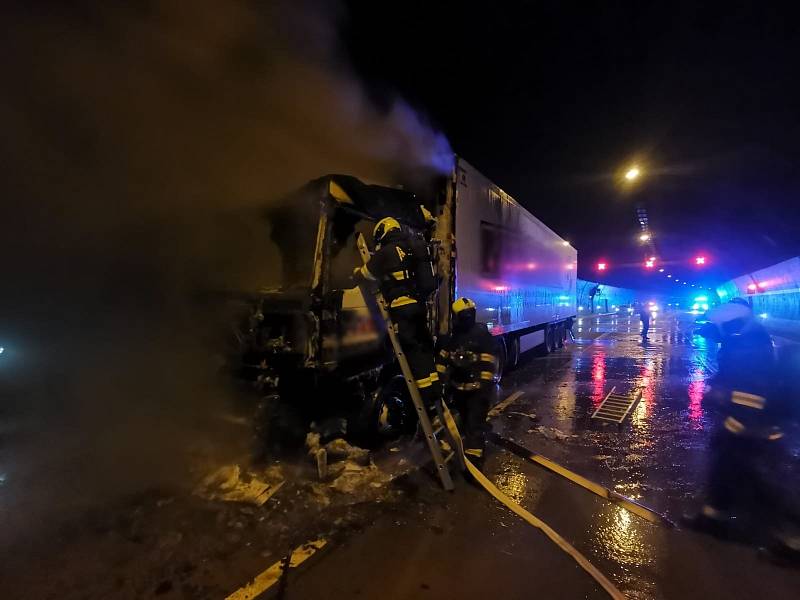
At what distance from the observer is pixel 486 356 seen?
4.14 metres

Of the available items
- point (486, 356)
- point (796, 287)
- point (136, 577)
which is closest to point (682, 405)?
point (486, 356)

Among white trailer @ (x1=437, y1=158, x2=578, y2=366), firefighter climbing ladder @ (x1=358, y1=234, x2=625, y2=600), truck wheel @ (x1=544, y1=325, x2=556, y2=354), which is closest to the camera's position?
firefighter climbing ladder @ (x1=358, y1=234, x2=625, y2=600)

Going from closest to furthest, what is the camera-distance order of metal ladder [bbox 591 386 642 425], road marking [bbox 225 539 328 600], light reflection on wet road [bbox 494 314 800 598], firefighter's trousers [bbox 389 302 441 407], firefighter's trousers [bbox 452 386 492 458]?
1. road marking [bbox 225 539 328 600]
2. light reflection on wet road [bbox 494 314 800 598]
3. firefighter's trousers [bbox 389 302 441 407]
4. firefighter's trousers [bbox 452 386 492 458]
5. metal ladder [bbox 591 386 642 425]

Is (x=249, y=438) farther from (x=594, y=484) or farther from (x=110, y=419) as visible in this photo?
(x=594, y=484)

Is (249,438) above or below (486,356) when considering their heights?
below

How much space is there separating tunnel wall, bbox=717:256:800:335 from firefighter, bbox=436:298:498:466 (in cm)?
1613

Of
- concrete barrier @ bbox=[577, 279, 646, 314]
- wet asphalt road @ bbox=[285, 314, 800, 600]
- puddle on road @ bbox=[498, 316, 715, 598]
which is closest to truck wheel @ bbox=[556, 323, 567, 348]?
puddle on road @ bbox=[498, 316, 715, 598]

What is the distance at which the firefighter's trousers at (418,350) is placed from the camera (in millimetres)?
3783

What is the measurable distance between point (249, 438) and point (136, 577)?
165 cm

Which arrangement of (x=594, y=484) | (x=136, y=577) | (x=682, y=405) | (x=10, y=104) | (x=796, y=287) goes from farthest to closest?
(x=796, y=287) → (x=682, y=405) → (x=594, y=484) → (x=10, y=104) → (x=136, y=577)

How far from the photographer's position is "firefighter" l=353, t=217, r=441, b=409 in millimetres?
3656

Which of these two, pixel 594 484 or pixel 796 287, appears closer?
pixel 594 484

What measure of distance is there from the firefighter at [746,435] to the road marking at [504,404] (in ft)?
8.06

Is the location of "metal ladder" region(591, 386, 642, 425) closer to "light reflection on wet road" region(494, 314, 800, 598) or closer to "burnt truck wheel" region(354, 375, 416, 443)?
"light reflection on wet road" region(494, 314, 800, 598)
